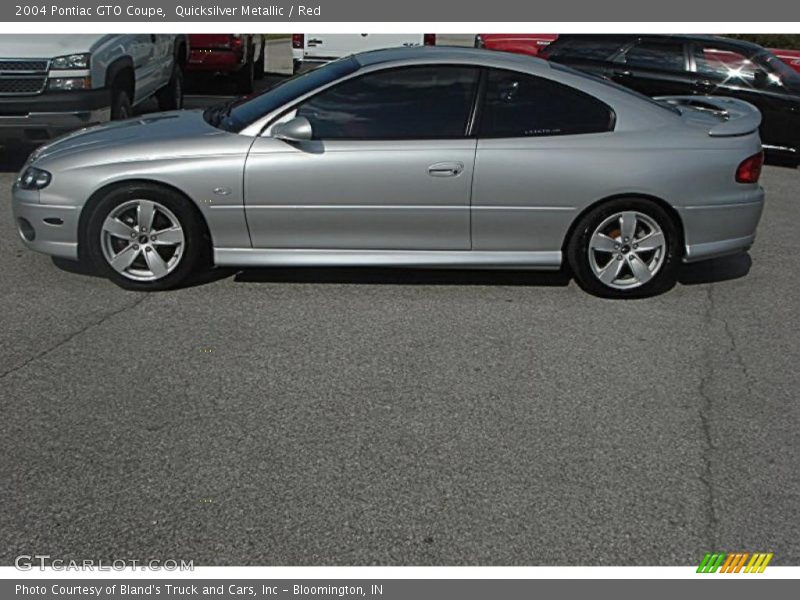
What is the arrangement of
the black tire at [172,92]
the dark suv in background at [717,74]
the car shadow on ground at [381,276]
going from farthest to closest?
the black tire at [172,92]
the dark suv in background at [717,74]
the car shadow on ground at [381,276]

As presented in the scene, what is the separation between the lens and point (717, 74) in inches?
408

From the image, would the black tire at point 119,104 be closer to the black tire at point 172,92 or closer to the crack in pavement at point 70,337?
the black tire at point 172,92

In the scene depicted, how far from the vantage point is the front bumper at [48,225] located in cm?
534

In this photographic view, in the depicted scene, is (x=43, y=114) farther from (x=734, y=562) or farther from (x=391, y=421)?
(x=734, y=562)

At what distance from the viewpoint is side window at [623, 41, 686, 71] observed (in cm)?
1042

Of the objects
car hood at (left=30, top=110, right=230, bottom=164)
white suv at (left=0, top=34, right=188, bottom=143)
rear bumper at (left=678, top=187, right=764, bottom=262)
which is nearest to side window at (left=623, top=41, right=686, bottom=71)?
rear bumper at (left=678, top=187, right=764, bottom=262)

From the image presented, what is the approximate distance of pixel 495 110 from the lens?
5422 mm

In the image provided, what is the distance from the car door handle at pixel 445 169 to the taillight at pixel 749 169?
180cm

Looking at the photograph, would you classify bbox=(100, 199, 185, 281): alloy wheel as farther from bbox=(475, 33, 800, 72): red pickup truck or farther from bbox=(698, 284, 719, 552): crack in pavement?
bbox=(475, 33, 800, 72): red pickup truck

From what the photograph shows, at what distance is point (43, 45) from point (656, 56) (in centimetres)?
682

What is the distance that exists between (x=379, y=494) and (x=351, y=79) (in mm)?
2878

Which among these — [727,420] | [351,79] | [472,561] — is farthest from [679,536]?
[351,79]

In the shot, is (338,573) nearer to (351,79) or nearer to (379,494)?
(379,494)

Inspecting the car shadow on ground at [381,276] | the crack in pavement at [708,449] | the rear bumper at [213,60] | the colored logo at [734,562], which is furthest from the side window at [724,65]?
the colored logo at [734,562]
